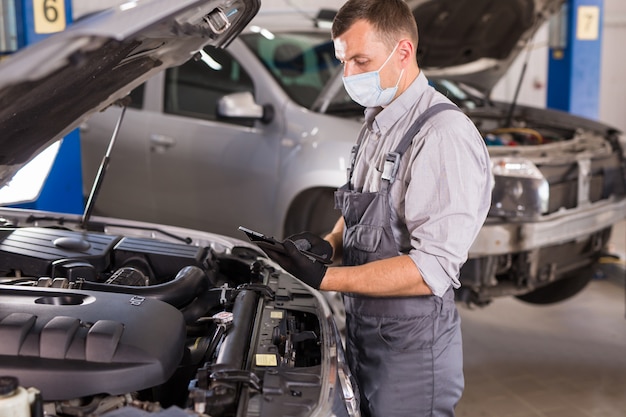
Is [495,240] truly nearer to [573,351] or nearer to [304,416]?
[573,351]

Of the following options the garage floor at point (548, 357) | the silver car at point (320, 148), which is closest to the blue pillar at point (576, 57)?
the silver car at point (320, 148)

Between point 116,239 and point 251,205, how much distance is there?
5.91 feet

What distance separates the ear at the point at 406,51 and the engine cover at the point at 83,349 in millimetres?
877

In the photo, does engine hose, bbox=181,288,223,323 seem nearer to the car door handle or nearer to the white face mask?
the white face mask

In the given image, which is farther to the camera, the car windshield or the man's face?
the car windshield

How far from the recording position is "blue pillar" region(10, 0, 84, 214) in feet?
12.1

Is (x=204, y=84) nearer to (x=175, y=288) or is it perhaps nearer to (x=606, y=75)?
(x=175, y=288)

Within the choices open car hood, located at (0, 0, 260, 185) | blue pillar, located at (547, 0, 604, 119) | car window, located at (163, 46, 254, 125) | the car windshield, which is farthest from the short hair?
blue pillar, located at (547, 0, 604, 119)

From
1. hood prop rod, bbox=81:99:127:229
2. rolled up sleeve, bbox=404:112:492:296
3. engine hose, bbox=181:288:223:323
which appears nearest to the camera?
rolled up sleeve, bbox=404:112:492:296

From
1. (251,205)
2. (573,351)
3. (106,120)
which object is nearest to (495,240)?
(573,351)

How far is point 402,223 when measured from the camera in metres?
1.86

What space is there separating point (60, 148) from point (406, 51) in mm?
2572

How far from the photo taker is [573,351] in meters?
4.04

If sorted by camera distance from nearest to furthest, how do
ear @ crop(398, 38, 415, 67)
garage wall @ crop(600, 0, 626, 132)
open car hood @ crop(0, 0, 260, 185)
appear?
open car hood @ crop(0, 0, 260, 185)
ear @ crop(398, 38, 415, 67)
garage wall @ crop(600, 0, 626, 132)
